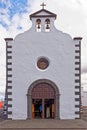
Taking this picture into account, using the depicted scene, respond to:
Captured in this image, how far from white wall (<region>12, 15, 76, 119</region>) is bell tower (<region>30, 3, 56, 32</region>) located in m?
0.45

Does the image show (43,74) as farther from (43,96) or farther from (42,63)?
(43,96)

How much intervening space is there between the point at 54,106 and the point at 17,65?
4471 millimetres

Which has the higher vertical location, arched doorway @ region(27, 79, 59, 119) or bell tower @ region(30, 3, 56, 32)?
bell tower @ region(30, 3, 56, 32)

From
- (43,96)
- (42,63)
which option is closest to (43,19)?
(42,63)

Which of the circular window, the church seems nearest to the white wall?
the church

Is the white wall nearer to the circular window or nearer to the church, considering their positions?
the church

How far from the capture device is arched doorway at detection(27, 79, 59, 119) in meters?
23.1

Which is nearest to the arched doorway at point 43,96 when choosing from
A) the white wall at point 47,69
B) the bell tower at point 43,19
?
the white wall at point 47,69

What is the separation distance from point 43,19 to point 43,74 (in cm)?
459

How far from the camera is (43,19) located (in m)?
24.0

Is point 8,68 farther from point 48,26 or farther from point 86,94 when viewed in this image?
point 86,94

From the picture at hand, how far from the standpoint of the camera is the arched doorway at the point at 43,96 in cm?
2308

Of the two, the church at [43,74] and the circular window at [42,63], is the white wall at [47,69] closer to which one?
the church at [43,74]

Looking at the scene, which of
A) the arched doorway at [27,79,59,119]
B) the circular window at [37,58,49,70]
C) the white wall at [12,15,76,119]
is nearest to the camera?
the arched doorway at [27,79,59,119]
